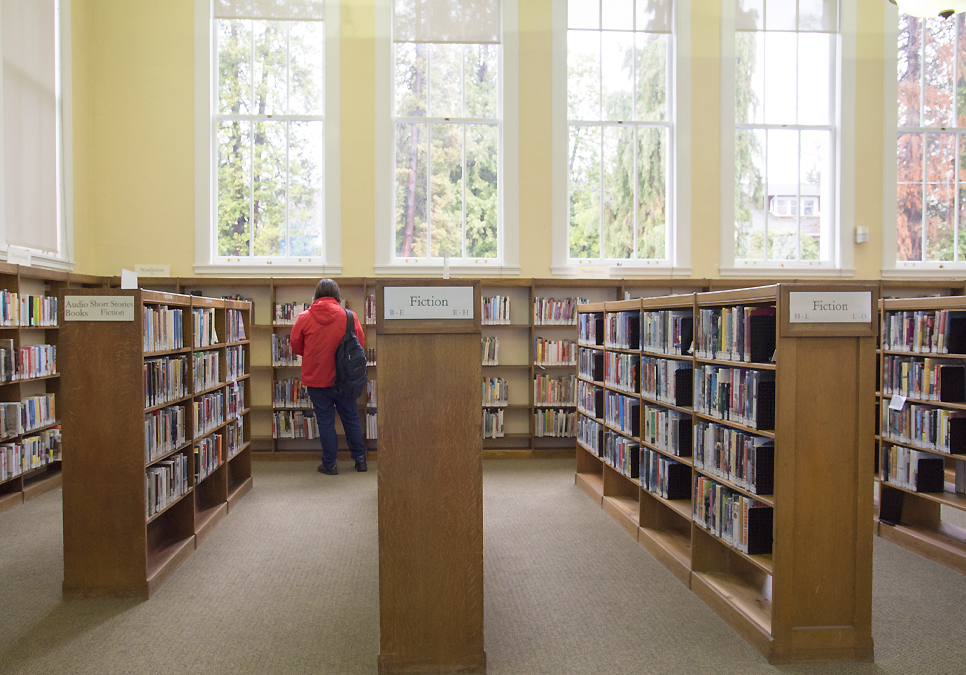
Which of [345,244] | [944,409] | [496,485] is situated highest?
[345,244]

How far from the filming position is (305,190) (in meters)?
7.38

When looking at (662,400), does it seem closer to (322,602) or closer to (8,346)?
(322,602)

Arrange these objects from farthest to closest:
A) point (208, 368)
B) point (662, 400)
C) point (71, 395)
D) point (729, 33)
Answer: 1. point (729, 33)
2. point (208, 368)
3. point (662, 400)
4. point (71, 395)

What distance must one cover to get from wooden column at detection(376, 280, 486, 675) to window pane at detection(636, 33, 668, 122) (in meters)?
6.15

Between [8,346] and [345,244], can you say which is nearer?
[8,346]

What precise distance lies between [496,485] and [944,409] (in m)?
3.45

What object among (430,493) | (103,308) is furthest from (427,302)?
(103,308)

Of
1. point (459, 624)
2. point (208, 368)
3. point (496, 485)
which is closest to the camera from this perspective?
point (459, 624)

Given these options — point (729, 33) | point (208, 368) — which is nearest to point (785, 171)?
point (729, 33)

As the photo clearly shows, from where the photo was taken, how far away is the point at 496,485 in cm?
562

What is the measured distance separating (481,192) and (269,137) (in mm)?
2645

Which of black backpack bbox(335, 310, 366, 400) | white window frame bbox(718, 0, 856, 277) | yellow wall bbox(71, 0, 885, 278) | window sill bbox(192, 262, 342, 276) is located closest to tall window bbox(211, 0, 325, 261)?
window sill bbox(192, 262, 342, 276)

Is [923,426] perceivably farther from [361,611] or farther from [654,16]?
[654,16]

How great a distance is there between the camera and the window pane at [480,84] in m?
7.45
